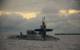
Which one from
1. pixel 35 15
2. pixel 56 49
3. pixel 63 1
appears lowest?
pixel 56 49

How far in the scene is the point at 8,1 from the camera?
258cm

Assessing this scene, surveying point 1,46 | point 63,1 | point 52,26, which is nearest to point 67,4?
point 63,1

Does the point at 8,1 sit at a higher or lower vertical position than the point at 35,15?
higher

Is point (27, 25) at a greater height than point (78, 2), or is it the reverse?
point (78, 2)

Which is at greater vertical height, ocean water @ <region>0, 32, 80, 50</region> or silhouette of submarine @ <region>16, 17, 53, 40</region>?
silhouette of submarine @ <region>16, 17, 53, 40</region>

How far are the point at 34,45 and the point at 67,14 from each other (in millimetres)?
579

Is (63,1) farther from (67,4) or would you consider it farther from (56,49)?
(56,49)

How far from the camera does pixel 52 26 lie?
2.50 m

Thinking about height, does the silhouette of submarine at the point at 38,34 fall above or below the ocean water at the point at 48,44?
above

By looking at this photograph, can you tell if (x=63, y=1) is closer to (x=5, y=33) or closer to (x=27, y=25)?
(x=27, y=25)

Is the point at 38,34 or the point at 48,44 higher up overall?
the point at 38,34

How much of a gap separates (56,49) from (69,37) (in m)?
0.22

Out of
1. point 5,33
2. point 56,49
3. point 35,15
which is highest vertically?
point 35,15

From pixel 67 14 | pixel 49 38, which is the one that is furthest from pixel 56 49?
pixel 67 14
